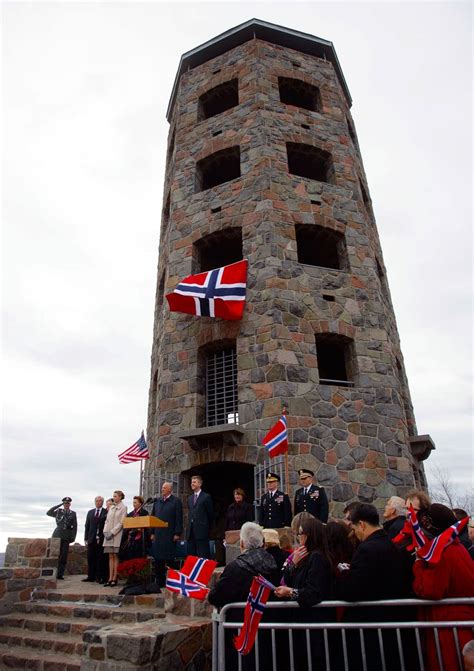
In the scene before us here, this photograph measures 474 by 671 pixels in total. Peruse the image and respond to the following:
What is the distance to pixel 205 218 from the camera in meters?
14.4

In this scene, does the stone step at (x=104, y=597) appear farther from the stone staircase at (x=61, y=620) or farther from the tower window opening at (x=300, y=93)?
the tower window opening at (x=300, y=93)

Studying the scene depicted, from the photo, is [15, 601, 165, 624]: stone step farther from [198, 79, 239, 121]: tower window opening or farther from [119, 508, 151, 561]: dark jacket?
[198, 79, 239, 121]: tower window opening

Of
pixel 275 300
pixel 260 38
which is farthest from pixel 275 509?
pixel 260 38

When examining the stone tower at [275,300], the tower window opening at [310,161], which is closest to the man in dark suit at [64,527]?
the stone tower at [275,300]

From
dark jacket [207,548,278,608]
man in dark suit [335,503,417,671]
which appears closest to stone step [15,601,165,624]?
dark jacket [207,548,278,608]

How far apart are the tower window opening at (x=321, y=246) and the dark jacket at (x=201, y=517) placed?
7.99 m

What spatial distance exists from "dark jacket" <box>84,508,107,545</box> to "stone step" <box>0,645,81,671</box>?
8.48ft

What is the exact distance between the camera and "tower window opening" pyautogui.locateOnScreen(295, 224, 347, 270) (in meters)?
13.9

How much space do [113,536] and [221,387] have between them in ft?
16.0

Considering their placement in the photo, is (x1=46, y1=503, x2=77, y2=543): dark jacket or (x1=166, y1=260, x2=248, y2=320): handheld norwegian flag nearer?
(x1=46, y1=503, x2=77, y2=543): dark jacket

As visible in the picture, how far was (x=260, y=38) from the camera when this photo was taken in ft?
58.4

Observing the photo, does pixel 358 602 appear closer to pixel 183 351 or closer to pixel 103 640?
pixel 103 640

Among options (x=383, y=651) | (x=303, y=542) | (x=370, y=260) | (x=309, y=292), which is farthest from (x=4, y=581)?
(x=370, y=260)

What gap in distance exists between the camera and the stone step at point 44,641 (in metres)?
6.13
